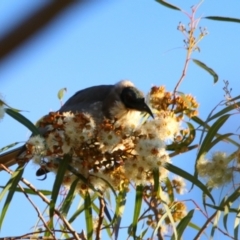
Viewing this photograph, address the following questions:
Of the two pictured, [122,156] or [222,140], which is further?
[222,140]

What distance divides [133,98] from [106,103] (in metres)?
0.15

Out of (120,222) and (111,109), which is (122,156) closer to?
(120,222)

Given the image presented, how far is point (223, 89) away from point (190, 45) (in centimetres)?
21

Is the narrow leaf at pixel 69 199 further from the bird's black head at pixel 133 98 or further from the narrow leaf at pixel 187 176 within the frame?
the bird's black head at pixel 133 98

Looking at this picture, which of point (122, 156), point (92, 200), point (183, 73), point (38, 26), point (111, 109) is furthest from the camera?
point (111, 109)

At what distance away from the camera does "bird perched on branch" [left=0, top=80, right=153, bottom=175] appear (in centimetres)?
282

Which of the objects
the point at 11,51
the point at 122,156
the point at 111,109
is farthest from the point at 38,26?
the point at 111,109

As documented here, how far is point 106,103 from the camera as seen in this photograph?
3059 millimetres

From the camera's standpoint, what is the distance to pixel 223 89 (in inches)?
76.2

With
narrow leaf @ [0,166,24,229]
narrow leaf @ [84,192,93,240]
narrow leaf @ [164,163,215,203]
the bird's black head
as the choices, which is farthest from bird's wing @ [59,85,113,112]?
narrow leaf @ [164,163,215,203]

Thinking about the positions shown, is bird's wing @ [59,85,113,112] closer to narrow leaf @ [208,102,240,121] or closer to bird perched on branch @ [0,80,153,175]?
bird perched on branch @ [0,80,153,175]

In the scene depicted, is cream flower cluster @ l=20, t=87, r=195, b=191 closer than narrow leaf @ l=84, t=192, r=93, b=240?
Yes

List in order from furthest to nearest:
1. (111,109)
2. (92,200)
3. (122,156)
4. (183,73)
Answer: (111,109)
(92,200)
(183,73)
(122,156)

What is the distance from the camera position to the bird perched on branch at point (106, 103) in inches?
111
